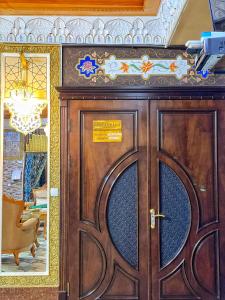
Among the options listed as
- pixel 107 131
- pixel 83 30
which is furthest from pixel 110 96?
pixel 83 30

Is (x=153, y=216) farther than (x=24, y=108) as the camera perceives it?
No

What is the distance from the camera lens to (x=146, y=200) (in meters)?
3.75

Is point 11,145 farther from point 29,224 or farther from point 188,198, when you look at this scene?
point 188,198

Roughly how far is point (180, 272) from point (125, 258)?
2.03 ft

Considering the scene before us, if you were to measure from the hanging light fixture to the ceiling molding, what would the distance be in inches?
13.7

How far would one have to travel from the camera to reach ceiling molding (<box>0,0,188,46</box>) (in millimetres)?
3750

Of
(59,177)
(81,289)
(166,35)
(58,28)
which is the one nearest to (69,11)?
(58,28)

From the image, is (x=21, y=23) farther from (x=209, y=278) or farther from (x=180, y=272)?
(x=209, y=278)

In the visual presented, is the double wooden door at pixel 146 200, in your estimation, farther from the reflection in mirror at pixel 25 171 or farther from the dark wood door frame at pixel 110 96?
the reflection in mirror at pixel 25 171

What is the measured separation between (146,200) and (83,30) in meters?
1.99

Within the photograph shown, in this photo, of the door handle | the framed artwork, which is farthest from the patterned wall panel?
the door handle

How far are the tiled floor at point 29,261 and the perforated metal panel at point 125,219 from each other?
0.78 metres

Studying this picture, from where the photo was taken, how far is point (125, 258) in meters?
3.75

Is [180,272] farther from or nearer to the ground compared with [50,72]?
nearer to the ground
